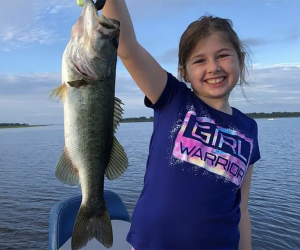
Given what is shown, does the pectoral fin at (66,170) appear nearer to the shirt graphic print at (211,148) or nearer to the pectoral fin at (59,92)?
the pectoral fin at (59,92)

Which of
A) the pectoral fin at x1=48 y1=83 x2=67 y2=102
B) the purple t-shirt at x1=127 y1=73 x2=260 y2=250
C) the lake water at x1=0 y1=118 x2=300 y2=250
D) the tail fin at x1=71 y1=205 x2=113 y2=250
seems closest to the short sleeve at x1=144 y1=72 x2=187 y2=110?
the purple t-shirt at x1=127 y1=73 x2=260 y2=250

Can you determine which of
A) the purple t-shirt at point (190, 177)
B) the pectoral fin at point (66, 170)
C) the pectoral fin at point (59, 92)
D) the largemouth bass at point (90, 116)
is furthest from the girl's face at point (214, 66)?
the pectoral fin at point (66, 170)

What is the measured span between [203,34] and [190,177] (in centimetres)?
117

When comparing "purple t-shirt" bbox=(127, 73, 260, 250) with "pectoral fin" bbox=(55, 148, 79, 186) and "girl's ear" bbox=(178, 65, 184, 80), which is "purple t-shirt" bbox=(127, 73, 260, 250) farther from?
"pectoral fin" bbox=(55, 148, 79, 186)

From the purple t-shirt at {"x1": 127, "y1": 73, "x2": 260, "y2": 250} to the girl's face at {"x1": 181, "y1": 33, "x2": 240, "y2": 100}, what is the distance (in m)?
0.13

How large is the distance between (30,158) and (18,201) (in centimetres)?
1035

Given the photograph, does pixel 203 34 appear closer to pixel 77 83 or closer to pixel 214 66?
pixel 214 66

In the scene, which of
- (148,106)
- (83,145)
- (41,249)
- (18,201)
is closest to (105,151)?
(83,145)

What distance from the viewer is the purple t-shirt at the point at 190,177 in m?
2.22

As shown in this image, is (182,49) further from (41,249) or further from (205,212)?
(41,249)

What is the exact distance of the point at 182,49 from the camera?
2.72 metres

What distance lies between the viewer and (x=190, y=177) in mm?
2307

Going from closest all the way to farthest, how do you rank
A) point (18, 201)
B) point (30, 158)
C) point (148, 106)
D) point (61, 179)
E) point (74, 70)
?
point (74, 70), point (61, 179), point (148, 106), point (18, 201), point (30, 158)

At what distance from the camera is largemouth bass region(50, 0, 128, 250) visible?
201cm
